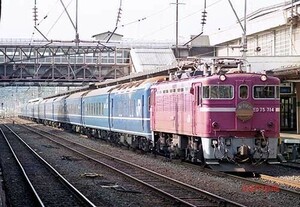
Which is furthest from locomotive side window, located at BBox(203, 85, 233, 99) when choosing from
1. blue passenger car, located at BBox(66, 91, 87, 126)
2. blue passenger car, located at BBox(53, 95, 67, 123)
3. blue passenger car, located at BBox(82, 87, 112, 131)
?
blue passenger car, located at BBox(53, 95, 67, 123)

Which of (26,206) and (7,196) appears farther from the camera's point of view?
(7,196)

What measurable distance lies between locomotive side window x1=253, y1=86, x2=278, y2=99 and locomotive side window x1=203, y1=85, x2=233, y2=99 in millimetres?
854

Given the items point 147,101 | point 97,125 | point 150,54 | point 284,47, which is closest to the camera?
point 147,101

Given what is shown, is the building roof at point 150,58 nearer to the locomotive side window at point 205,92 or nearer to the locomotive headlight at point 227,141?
the locomotive side window at point 205,92

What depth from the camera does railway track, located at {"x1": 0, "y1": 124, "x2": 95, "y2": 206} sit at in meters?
14.0

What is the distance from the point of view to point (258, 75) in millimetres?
18672

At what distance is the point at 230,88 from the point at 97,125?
21.2m

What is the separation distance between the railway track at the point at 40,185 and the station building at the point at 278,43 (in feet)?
42.8

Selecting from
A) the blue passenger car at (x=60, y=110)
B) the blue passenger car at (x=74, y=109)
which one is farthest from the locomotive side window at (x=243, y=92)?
the blue passenger car at (x=60, y=110)

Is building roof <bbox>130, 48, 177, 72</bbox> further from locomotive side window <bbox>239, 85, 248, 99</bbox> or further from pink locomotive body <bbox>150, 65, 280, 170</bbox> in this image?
locomotive side window <bbox>239, 85, 248, 99</bbox>

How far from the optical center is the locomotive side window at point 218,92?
18141 mm

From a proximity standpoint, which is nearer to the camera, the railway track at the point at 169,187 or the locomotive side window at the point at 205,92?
the railway track at the point at 169,187

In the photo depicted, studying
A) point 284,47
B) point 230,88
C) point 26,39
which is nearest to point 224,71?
point 230,88

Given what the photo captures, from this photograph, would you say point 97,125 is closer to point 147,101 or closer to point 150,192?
point 147,101
